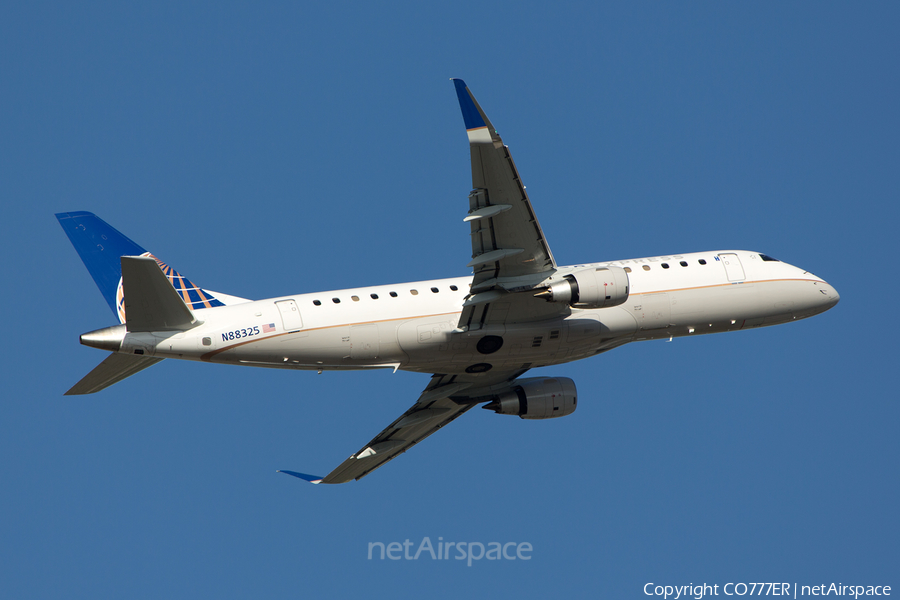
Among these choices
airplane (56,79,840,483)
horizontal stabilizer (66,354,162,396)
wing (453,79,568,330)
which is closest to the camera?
wing (453,79,568,330)

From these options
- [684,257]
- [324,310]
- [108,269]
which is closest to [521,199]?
[324,310]

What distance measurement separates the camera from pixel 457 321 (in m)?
31.8

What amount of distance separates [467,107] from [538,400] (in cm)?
1479

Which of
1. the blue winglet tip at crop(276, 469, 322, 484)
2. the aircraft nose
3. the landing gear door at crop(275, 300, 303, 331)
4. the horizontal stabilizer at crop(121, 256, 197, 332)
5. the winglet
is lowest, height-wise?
the blue winglet tip at crop(276, 469, 322, 484)

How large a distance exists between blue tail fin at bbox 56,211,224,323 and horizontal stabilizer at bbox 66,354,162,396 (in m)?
1.74

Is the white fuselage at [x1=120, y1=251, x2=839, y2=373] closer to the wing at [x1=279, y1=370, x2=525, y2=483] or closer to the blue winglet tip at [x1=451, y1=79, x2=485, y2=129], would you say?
the wing at [x1=279, y1=370, x2=525, y2=483]

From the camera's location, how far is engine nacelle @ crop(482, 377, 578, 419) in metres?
37.0

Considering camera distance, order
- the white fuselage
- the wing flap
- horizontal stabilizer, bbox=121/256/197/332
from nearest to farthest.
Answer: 1. horizontal stabilizer, bbox=121/256/197/332
2. the white fuselage
3. the wing flap

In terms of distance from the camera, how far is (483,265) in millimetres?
29781

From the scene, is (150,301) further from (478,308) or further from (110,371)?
(478,308)

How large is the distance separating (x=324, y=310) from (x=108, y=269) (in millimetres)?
7319

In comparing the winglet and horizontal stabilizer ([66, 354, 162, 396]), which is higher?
the winglet

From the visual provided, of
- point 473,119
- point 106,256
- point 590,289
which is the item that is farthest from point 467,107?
point 106,256

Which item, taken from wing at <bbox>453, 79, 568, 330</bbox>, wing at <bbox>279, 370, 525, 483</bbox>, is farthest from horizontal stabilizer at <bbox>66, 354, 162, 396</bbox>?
wing at <bbox>453, 79, 568, 330</bbox>
